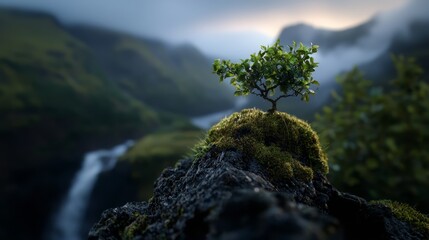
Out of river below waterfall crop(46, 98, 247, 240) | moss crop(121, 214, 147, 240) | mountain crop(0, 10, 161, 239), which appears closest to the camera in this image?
moss crop(121, 214, 147, 240)

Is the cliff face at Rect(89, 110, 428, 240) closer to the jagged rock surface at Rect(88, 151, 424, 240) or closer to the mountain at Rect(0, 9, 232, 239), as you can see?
the jagged rock surface at Rect(88, 151, 424, 240)

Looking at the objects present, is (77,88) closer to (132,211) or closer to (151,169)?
(151,169)

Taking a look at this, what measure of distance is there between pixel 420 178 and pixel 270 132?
2916 cm

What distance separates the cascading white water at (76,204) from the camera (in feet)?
289

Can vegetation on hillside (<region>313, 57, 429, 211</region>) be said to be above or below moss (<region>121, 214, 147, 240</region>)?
above

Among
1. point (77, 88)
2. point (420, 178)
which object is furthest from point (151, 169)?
point (77, 88)

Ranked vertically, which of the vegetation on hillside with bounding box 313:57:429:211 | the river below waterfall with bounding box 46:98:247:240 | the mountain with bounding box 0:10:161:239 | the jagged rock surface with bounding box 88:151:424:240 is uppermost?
the mountain with bounding box 0:10:161:239

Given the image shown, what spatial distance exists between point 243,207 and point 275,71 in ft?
17.3

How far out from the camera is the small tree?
9.23m

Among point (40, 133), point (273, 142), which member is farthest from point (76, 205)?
point (273, 142)

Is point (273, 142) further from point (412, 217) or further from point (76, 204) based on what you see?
point (76, 204)

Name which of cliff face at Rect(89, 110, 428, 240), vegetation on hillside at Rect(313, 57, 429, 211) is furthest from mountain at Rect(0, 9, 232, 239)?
cliff face at Rect(89, 110, 428, 240)

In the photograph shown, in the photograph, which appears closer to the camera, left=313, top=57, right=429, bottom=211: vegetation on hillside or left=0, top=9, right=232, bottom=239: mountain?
left=313, top=57, right=429, bottom=211: vegetation on hillside

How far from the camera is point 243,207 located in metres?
4.83
